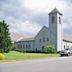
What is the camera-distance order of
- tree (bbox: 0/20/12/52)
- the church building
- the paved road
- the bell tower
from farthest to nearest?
the church building
the bell tower
tree (bbox: 0/20/12/52)
the paved road

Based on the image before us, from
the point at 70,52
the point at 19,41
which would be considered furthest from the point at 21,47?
the point at 70,52

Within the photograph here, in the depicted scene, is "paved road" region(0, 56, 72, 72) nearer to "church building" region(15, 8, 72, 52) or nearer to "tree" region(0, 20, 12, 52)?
"tree" region(0, 20, 12, 52)

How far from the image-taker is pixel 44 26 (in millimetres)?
79375

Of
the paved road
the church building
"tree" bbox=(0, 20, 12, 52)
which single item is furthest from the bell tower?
the paved road

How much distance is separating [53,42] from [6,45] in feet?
88.6

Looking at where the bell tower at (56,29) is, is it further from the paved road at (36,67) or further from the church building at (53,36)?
the paved road at (36,67)

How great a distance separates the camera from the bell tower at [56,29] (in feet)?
250

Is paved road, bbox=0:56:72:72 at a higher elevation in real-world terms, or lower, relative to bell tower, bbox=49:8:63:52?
lower

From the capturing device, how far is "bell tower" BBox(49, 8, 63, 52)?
250 ft

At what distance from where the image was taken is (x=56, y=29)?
76.3 m

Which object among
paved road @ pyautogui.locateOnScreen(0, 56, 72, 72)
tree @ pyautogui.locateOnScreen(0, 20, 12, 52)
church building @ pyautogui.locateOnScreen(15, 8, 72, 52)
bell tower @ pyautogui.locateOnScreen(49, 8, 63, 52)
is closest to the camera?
paved road @ pyautogui.locateOnScreen(0, 56, 72, 72)

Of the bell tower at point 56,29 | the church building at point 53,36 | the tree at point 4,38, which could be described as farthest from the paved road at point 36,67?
the bell tower at point 56,29

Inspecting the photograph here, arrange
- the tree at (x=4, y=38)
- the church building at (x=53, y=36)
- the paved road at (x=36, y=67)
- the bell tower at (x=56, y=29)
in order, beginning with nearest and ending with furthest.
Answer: the paved road at (x=36, y=67) < the tree at (x=4, y=38) < the bell tower at (x=56, y=29) < the church building at (x=53, y=36)

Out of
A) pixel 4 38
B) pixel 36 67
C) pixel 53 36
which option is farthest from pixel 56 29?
pixel 36 67
